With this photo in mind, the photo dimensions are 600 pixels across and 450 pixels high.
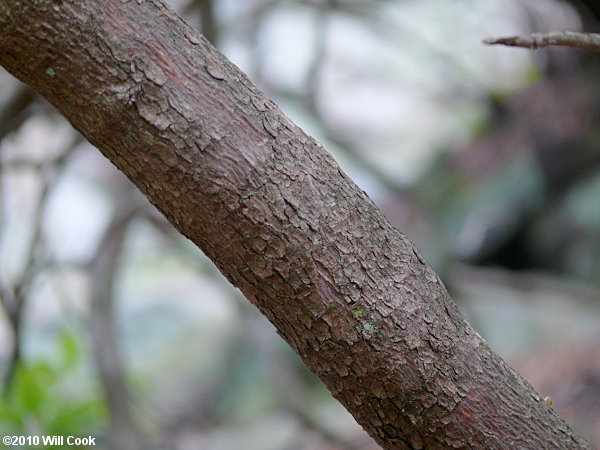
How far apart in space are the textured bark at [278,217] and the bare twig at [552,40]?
0.30m

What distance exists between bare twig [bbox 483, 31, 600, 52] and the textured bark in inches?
11.9

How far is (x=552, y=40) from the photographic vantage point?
0.91 metres

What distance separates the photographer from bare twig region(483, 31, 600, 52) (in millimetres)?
898

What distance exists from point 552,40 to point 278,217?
472mm

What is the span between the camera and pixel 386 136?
675cm

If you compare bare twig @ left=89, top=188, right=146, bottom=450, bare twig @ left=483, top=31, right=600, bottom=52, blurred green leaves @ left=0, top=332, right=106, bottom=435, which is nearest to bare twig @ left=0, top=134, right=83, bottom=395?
blurred green leaves @ left=0, top=332, right=106, bottom=435

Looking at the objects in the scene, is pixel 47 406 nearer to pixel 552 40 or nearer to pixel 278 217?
pixel 278 217

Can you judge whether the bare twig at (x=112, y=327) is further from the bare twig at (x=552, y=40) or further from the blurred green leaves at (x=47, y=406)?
the bare twig at (x=552, y=40)

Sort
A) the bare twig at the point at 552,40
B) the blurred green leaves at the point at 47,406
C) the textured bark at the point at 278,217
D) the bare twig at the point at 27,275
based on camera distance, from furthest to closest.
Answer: the bare twig at the point at 27,275 → the blurred green leaves at the point at 47,406 → the bare twig at the point at 552,40 → the textured bark at the point at 278,217

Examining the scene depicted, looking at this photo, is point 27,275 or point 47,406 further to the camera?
point 27,275

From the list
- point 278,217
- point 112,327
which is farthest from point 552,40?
point 112,327

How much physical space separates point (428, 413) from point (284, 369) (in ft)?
6.77

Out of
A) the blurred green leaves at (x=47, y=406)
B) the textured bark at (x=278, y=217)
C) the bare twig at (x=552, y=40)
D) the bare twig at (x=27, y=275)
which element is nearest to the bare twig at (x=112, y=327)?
the blurred green leaves at (x=47, y=406)

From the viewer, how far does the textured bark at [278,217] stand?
0.79m
